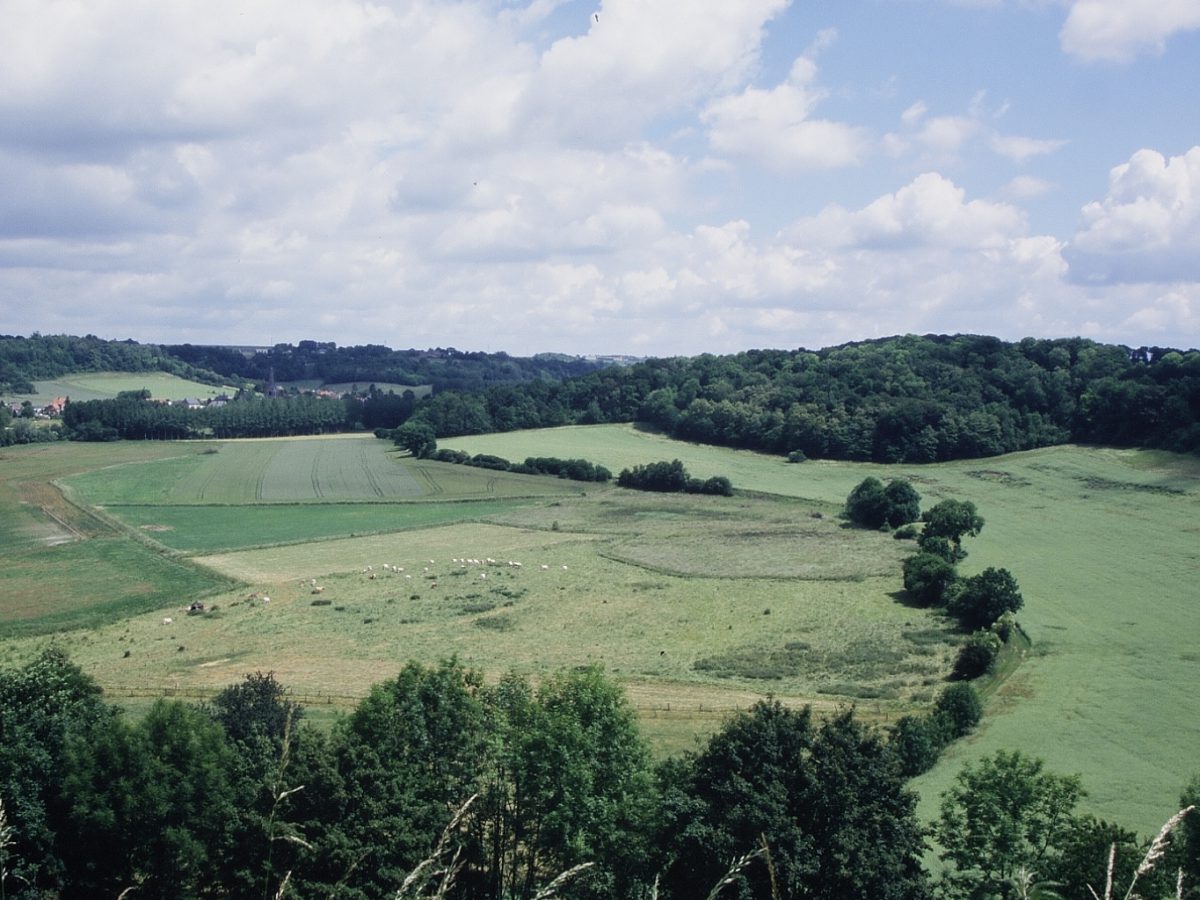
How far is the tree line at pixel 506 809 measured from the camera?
21281mm

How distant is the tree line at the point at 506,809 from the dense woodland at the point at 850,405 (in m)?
90.9

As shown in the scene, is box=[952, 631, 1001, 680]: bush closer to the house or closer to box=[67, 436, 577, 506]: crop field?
box=[67, 436, 577, 506]: crop field

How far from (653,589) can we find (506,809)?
39208mm

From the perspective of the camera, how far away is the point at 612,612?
58438 millimetres

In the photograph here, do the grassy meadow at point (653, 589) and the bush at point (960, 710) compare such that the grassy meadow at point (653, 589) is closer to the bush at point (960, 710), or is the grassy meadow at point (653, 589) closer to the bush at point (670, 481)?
the bush at point (960, 710)

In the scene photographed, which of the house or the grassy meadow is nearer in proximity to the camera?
the grassy meadow

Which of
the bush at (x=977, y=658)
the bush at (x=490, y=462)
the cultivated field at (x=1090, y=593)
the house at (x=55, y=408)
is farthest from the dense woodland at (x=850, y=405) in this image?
the bush at (x=977, y=658)

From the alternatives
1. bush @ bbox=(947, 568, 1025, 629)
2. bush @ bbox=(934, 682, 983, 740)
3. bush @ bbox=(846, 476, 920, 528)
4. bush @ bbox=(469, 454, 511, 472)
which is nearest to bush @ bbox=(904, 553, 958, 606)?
bush @ bbox=(947, 568, 1025, 629)

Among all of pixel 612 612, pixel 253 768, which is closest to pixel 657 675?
pixel 612 612

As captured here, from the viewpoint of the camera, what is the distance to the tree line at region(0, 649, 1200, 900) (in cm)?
2128

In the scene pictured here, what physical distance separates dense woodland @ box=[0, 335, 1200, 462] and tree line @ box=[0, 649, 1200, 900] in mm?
90905

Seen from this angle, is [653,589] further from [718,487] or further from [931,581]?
[718,487]

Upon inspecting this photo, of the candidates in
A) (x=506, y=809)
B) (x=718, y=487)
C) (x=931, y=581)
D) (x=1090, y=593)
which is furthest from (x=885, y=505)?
(x=506, y=809)

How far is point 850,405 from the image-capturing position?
125 m
